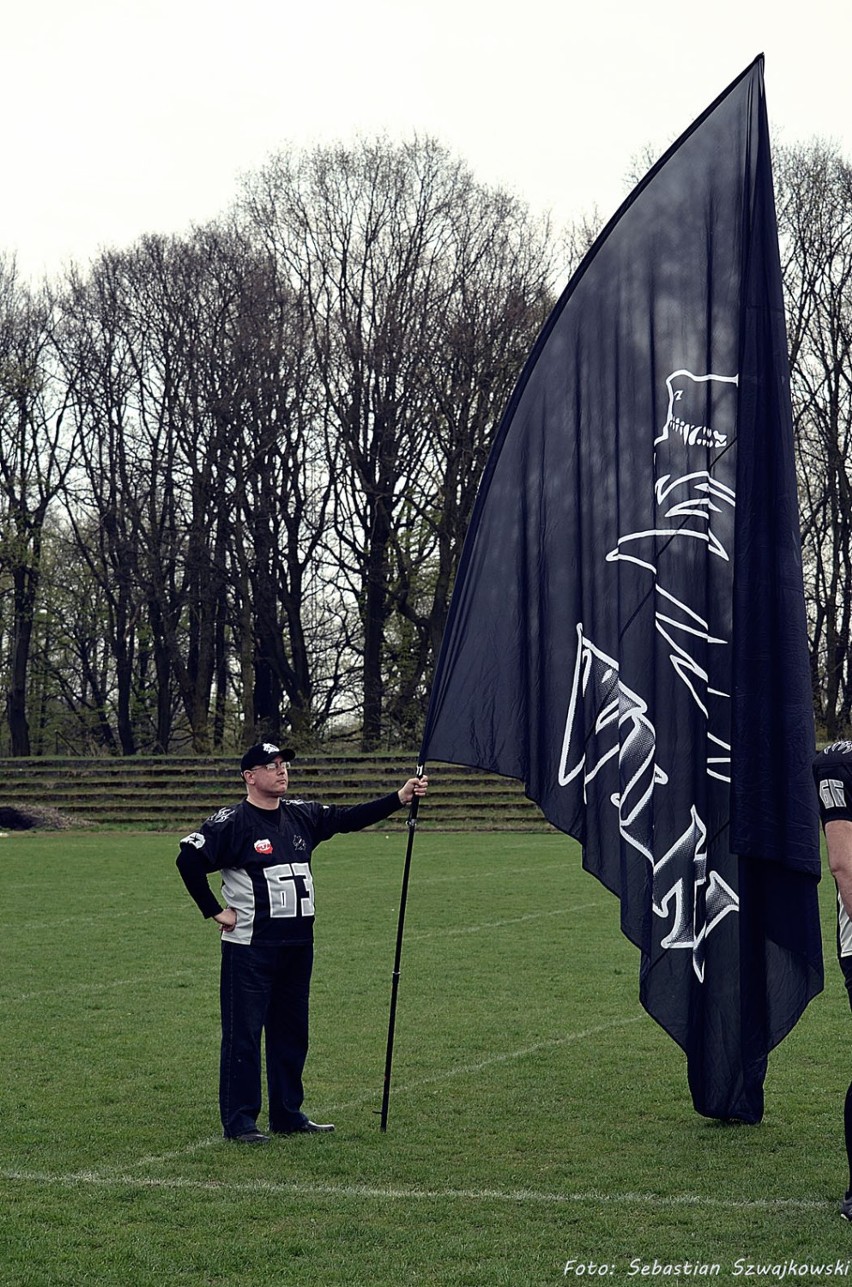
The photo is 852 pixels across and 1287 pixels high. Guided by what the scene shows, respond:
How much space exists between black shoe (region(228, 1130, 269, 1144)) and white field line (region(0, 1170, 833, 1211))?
68 centimetres

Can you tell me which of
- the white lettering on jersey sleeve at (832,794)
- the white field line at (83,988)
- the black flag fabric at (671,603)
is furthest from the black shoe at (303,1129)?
the white field line at (83,988)

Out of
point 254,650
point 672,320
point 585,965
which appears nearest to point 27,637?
point 254,650

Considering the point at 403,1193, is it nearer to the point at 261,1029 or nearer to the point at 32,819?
the point at 261,1029

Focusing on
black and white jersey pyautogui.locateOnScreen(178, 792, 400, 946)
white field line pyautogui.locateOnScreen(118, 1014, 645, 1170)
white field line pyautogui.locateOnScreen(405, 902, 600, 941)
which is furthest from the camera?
white field line pyautogui.locateOnScreen(405, 902, 600, 941)

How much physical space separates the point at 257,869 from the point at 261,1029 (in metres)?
0.81

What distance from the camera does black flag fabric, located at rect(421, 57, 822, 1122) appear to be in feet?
24.5

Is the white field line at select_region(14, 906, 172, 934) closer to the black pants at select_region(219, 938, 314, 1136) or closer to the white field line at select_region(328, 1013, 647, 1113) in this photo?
the white field line at select_region(328, 1013, 647, 1113)

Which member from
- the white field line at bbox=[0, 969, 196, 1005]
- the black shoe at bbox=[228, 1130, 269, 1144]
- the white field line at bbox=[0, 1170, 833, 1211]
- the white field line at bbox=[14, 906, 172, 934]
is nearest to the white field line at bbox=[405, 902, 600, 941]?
the white field line at bbox=[0, 969, 196, 1005]

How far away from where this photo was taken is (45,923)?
17.0 m

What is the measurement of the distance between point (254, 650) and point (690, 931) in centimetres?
4275

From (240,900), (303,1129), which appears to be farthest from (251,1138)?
(240,900)

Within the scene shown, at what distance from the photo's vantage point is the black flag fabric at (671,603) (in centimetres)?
745

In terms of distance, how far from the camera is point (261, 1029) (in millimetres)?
7684

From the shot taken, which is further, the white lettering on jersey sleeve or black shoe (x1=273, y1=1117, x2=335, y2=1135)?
black shoe (x1=273, y1=1117, x2=335, y2=1135)
